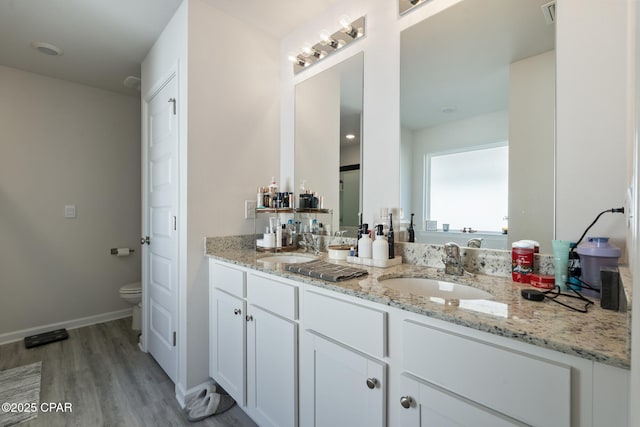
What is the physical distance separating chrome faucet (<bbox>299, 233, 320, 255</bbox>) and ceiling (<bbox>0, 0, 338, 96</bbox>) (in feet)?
4.89

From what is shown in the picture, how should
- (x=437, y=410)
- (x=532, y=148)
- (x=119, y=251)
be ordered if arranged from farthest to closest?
(x=119, y=251), (x=532, y=148), (x=437, y=410)

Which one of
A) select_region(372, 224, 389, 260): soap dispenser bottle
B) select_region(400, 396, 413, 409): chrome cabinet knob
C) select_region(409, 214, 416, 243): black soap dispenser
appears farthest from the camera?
select_region(409, 214, 416, 243): black soap dispenser

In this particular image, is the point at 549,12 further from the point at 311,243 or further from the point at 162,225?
the point at 162,225

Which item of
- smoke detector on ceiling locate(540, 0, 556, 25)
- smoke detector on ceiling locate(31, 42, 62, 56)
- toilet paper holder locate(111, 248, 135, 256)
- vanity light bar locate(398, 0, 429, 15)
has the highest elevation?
smoke detector on ceiling locate(31, 42, 62, 56)

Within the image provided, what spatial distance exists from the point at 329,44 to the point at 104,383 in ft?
8.91

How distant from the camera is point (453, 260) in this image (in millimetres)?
1255

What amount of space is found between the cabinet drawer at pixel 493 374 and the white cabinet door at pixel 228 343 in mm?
1013

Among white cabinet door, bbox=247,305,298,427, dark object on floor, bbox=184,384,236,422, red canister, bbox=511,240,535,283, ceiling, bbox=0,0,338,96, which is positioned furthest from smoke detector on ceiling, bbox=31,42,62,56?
red canister, bbox=511,240,535,283

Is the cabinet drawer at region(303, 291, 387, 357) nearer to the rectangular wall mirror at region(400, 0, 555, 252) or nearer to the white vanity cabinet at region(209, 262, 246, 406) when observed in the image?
the white vanity cabinet at region(209, 262, 246, 406)

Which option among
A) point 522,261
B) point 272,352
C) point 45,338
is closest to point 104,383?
point 45,338

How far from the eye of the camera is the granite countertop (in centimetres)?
59

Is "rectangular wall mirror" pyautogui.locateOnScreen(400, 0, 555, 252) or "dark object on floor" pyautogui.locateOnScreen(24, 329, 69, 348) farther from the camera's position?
"dark object on floor" pyautogui.locateOnScreen(24, 329, 69, 348)

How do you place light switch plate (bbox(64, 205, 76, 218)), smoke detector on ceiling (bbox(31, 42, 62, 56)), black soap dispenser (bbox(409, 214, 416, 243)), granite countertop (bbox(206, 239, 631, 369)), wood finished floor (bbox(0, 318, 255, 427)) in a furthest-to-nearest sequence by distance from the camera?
light switch plate (bbox(64, 205, 76, 218))
smoke detector on ceiling (bbox(31, 42, 62, 56))
wood finished floor (bbox(0, 318, 255, 427))
black soap dispenser (bbox(409, 214, 416, 243))
granite countertop (bbox(206, 239, 631, 369))

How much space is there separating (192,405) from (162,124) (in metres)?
1.89
